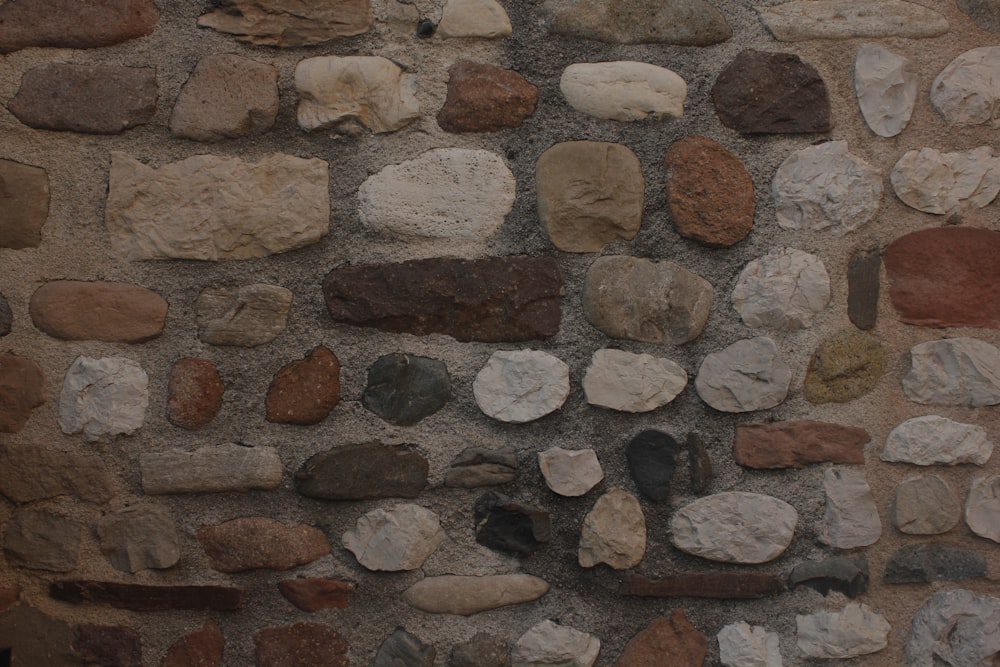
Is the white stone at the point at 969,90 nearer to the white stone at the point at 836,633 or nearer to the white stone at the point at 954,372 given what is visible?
the white stone at the point at 954,372

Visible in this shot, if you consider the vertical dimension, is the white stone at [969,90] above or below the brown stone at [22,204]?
above

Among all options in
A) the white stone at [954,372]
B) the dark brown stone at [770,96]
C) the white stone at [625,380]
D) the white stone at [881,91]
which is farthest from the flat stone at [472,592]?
the white stone at [881,91]

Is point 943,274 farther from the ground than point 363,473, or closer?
farther from the ground

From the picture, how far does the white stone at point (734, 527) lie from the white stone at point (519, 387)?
0.85 feet

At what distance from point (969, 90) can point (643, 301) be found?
577mm

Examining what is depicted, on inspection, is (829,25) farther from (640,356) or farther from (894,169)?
(640,356)

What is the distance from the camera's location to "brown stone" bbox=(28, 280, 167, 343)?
1306 mm

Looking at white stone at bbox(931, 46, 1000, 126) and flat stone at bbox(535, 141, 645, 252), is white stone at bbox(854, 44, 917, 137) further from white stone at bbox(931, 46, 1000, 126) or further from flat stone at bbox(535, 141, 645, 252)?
flat stone at bbox(535, 141, 645, 252)

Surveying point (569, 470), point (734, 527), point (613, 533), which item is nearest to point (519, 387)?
point (569, 470)

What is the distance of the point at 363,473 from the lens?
133 centimetres

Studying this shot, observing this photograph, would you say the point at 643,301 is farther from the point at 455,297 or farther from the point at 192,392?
the point at 192,392

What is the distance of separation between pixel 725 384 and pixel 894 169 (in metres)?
0.41

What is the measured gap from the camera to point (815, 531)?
1.36m

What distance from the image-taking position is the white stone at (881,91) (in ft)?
4.44
